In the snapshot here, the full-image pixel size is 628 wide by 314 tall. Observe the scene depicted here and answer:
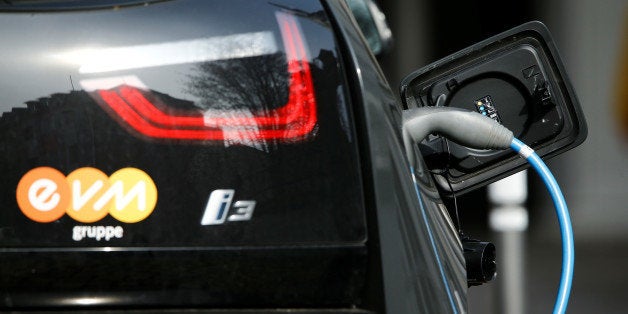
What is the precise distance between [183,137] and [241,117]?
92mm

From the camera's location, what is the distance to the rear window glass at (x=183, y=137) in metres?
1.80

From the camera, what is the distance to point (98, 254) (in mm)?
1799

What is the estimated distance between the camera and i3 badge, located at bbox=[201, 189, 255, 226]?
1.79 metres

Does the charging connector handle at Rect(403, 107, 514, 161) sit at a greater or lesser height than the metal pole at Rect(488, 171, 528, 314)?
greater

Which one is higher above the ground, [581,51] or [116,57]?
[116,57]

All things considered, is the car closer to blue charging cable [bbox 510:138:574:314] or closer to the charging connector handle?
the charging connector handle

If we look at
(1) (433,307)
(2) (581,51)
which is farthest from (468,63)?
(2) (581,51)

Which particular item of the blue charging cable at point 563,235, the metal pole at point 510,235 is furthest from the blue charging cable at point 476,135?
the metal pole at point 510,235

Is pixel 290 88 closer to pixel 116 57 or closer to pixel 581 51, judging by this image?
pixel 116 57

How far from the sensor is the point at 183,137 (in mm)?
1810

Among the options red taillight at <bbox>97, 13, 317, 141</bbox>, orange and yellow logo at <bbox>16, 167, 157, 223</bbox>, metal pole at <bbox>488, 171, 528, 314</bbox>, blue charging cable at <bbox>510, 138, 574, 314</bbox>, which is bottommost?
metal pole at <bbox>488, 171, 528, 314</bbox>

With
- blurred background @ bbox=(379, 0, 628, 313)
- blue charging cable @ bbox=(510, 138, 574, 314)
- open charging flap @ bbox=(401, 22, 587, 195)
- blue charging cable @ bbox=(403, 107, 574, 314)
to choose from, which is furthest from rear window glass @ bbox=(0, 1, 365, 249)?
blurred background @ bbox=(379, 0, 628, 313)

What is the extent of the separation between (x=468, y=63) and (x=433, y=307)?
3.45ft

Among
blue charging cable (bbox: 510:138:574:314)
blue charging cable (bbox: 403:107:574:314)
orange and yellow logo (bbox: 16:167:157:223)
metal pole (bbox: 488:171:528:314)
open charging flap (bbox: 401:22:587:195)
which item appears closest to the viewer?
orange and yellow logo (bbox: 16:167:157:223)
